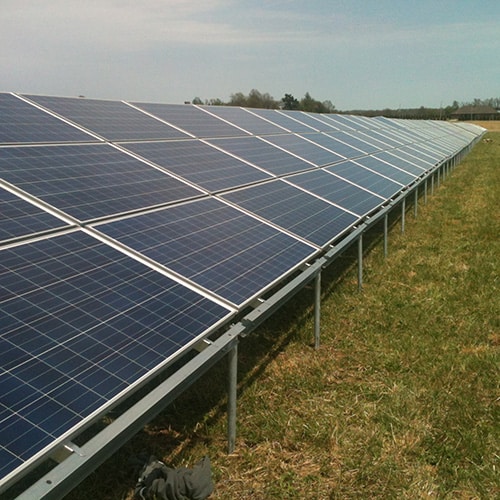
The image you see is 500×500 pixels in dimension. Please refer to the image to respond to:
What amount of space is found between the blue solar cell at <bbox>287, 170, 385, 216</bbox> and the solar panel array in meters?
0.06

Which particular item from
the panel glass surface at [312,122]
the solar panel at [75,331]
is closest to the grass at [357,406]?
the solar panel at [75,331]

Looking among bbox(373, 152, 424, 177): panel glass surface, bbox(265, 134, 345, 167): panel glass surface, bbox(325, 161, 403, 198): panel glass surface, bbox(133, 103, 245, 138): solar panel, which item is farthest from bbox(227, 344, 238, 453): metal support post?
bbox(373, 152, 424, 177): panel glass surface

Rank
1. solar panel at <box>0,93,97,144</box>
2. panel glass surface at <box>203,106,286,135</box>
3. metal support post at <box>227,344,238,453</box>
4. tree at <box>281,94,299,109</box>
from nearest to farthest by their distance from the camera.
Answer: metal support post at <box>227,344,238,453</box> < solar panel at <box>0,93,97,144</box> < panel glass surface at <box>203,106,286,135</box> < tree at <box>281,94,299,109</box>

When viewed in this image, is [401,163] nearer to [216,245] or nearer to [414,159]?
[414,159]

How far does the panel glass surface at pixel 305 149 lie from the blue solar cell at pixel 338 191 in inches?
49.4

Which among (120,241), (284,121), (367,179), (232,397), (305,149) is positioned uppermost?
(284,121)

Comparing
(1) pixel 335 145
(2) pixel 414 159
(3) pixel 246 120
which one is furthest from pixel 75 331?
(2) pixel 414 159

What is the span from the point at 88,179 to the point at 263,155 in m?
5.76

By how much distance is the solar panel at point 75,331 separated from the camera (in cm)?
303

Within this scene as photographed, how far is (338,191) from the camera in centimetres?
1087

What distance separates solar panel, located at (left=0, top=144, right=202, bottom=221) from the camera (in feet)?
19.1

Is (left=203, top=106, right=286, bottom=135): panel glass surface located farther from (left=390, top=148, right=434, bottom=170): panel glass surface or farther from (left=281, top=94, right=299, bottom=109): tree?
(left=281, top=94, right=299, bottom=109): tree

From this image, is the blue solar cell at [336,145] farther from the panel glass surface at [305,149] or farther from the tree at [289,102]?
the tree at [289,102]

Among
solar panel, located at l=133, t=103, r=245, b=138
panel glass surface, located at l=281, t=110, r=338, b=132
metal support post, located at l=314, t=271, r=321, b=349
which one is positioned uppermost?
panel glass surface, located at l=281, t=110, r=338, b=132
